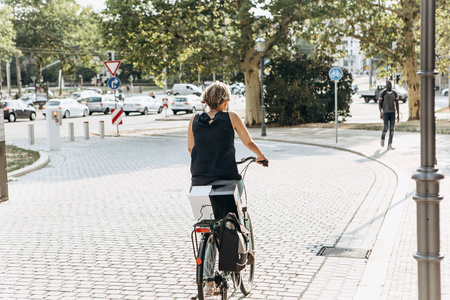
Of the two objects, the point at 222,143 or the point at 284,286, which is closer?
the point at 222,143

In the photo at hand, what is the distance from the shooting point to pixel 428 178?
3605 mm

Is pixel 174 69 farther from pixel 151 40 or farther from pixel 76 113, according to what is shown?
pixel 76 113

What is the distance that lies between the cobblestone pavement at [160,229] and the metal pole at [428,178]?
1290 millimetres

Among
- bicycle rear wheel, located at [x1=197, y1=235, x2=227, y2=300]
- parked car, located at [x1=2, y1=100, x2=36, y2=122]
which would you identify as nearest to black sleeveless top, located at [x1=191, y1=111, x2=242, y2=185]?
bicycle rear wheel, located at [x1=197, y1=235, x2=227, y2=300]

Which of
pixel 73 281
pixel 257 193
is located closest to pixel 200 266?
pixel 73 281

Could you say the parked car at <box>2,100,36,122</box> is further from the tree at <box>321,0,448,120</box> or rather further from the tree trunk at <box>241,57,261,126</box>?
the tree at <box>321,0,448,120</box>

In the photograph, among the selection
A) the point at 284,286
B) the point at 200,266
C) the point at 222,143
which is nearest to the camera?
the point at 200,266

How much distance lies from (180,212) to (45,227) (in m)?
1.88

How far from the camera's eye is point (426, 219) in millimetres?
3664

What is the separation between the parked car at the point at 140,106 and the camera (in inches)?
1785

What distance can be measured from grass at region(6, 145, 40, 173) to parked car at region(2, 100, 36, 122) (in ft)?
69.2

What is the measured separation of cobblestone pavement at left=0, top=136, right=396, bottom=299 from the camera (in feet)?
17.5

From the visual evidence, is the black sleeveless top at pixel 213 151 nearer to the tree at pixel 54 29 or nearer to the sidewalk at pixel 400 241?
the sidewalk at pixel 400 241

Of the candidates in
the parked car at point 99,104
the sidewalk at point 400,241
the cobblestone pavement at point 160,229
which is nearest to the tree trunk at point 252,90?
the sidewalk at point 400,241
